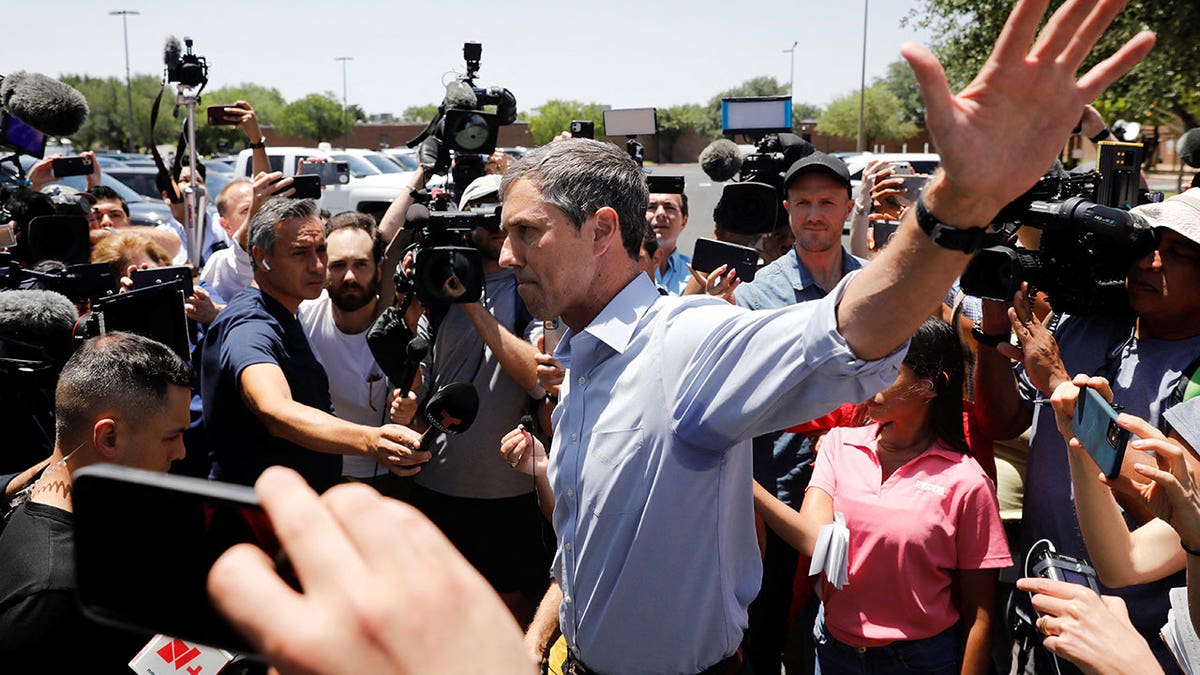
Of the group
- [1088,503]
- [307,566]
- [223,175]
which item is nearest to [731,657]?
[1088,503]

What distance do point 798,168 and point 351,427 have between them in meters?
2.22

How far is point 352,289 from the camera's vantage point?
14.1 ft

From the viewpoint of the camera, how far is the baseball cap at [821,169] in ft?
13.1

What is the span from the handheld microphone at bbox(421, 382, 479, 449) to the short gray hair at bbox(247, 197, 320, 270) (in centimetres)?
133

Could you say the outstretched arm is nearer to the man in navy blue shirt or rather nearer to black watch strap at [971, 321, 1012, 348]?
the man in navy blue shirt

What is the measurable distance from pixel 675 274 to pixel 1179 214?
2877 mm

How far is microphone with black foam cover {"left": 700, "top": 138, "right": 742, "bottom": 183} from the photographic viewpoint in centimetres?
650

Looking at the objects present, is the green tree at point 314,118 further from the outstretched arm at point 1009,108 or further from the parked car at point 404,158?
the outstretched arm at point 1009,108

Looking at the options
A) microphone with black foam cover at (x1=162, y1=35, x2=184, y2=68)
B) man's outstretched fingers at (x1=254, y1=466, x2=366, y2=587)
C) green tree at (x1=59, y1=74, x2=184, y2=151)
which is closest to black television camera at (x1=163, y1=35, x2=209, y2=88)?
microphone with black foam cover at (x1=162, y1=35, x2=184, y2=68)

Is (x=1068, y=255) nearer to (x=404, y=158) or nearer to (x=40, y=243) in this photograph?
(x=40, y=243)

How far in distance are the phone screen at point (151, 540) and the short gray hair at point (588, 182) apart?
57.9 inches

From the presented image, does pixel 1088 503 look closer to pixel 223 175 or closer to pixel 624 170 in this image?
pixel 624 170

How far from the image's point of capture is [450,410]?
2.93 m

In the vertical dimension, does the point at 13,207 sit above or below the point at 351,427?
above
